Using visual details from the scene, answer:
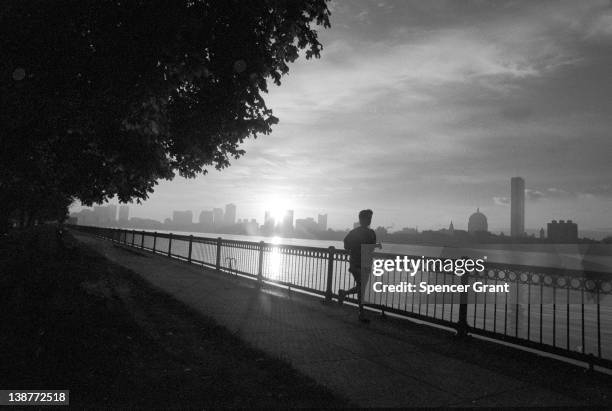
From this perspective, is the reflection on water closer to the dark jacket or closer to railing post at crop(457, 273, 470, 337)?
the dark jacket

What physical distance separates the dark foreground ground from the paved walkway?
406 millimetres

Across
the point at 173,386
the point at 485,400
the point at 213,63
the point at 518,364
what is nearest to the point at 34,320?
the point at 173,386

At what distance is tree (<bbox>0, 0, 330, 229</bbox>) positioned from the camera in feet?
20.2

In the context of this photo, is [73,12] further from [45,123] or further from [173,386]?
[173,386]

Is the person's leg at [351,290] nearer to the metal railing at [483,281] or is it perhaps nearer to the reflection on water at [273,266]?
the metal railing at [483,281]

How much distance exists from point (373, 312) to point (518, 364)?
345 cm

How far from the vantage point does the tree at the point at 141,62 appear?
6.16m

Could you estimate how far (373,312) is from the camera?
8.33 meters

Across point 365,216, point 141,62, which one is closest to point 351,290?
point 365,216

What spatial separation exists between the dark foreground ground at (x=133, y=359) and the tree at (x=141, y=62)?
3359 mm

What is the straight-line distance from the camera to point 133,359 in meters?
4.53

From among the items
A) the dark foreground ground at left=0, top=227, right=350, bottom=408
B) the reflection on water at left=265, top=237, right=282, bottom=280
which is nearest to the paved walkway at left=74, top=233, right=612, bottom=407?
the dark foreground ground at left=0, top=227, right=350, bottom=408

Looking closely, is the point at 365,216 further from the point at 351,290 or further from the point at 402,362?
→ the point at 402,362

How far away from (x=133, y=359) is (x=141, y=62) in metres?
4.55
